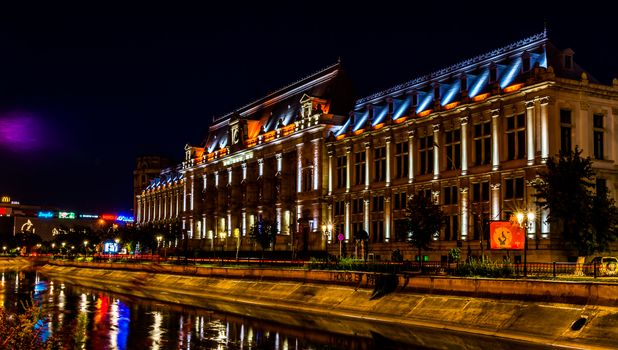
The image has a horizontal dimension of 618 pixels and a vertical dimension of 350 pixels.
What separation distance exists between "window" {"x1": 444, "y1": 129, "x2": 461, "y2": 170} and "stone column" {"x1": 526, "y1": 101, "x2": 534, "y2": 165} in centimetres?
912

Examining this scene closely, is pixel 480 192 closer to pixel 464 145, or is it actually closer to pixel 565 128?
pixel 464 145

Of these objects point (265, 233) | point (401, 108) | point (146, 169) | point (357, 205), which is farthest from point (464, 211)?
point (146, 169)

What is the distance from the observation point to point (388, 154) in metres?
77.9

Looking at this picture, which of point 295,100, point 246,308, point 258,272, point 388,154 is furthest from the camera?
point 295,100

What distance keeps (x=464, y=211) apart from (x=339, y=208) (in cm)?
2319

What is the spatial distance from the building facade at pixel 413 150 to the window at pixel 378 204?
8.1 inches

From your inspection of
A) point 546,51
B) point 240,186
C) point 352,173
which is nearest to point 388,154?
point 352,173

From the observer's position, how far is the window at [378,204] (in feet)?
261

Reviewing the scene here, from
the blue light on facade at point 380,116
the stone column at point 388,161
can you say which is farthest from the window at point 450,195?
the blue light on facade at point 380,116

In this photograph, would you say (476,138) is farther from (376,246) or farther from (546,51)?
(376,246)

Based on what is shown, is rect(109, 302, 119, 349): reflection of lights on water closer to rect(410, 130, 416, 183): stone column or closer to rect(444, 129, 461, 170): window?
rect(444, 129, 461, 170): window

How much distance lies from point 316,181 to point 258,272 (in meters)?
35.8

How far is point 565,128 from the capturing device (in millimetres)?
59969

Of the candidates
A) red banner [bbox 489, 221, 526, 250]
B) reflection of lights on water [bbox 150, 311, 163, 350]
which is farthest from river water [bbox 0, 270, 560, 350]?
red banner [bbox 489, 221, 526, 250]
